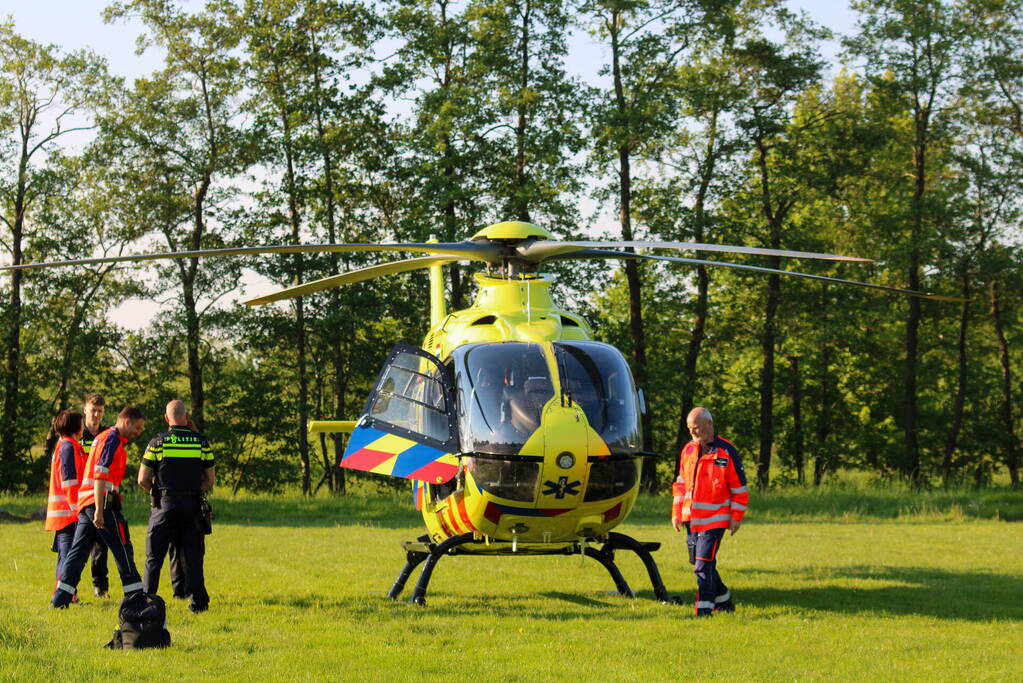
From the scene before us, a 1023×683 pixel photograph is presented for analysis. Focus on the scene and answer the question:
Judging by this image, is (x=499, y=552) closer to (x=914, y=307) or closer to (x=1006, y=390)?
(x=914, y=307)

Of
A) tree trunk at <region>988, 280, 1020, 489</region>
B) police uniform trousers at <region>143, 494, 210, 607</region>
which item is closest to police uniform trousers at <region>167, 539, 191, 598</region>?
police uniform trousers at <region>143, 494, 210, 607</region>

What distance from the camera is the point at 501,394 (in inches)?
380

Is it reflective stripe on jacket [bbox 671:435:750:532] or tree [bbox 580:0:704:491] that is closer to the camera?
reflective stripe on jacket [bbox 671:435:750:532]

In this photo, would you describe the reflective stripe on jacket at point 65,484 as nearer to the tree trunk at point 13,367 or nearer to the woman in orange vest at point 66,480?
the woman in orange vest at point 66,480

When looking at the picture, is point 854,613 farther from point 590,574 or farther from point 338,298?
point 338,298

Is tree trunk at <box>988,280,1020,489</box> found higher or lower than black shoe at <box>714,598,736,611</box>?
higher

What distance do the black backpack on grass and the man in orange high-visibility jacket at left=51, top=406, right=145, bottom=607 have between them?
1.20 m

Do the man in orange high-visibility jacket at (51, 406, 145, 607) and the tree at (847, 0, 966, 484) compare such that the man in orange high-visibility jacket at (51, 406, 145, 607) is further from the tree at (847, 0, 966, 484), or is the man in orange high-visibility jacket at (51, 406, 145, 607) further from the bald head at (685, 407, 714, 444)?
the tree at (847, 0, 966, 484)

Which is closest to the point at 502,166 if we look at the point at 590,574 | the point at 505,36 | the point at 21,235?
the point at 505,36

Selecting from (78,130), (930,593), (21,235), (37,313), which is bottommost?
(930,593)

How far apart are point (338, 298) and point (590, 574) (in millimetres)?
20334

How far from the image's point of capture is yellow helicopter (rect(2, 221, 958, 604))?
9328mm

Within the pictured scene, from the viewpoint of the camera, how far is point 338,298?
31672 mm

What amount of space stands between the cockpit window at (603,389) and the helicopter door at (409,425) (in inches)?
46.4
